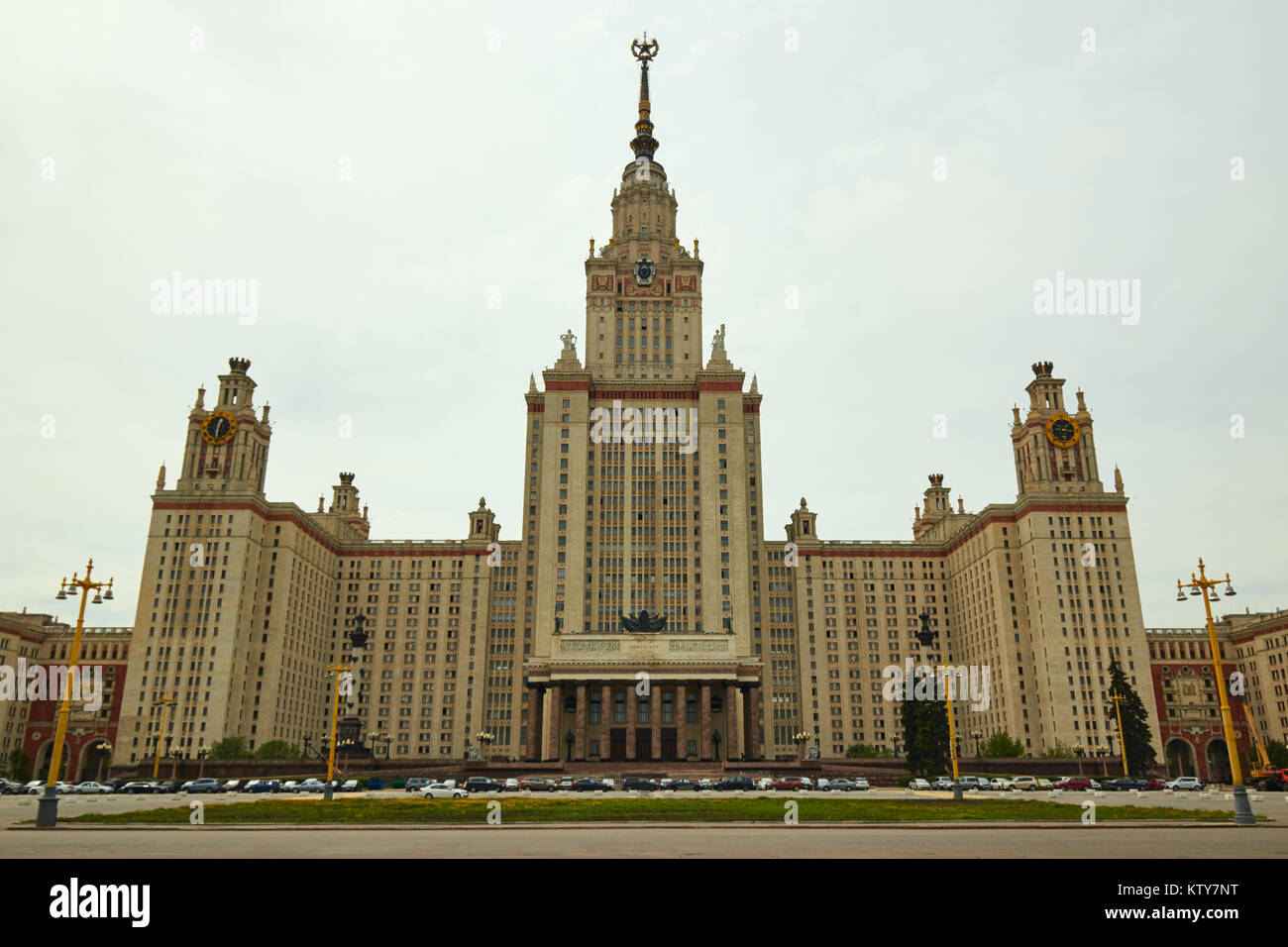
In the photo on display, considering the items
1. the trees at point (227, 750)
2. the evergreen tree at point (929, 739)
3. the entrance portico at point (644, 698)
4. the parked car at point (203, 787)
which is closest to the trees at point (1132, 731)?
the evergreen tree at point (929, 739)

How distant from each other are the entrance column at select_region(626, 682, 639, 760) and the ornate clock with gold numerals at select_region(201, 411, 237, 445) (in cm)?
7422

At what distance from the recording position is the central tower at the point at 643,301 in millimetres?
147500

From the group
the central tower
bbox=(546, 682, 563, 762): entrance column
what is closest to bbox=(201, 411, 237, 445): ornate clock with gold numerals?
the central tower

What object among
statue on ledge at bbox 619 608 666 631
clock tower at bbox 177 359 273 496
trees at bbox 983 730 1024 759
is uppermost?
clock tower at bbox 177 359 273 496

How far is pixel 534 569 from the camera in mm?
152500

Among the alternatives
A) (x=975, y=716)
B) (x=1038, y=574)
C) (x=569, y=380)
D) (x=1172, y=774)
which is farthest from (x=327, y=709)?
(x=1172, y=774)

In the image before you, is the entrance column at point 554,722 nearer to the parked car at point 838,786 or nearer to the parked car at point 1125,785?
the parked car at point 838,786

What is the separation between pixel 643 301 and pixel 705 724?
74443 millimetres

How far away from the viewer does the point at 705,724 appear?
383ft

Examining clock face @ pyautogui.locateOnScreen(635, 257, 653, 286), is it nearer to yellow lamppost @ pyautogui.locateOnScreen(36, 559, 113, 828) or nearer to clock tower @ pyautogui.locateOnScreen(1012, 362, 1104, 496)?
clock tower @ pyautogui.locateOnScreen(1012, 362, 1104, 496)

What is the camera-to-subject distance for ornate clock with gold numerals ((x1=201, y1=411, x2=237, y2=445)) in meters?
134

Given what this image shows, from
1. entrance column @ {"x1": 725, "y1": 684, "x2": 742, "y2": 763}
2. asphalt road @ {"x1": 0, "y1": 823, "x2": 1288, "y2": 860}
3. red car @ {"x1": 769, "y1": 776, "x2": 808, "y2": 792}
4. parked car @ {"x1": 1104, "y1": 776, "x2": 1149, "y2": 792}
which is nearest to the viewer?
asphalt road @ {"x1": 0, "y1": 823, "x2": 1288, "y2": 860}
